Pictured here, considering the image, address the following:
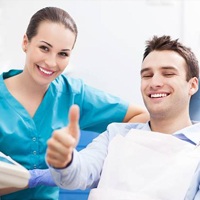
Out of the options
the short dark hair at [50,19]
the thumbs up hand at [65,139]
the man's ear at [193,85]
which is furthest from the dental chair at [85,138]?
the thumbs up hand at [65,139]

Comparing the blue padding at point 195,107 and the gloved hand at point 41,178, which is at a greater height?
the blue padding at point 195,107

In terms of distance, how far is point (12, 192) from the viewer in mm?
1263

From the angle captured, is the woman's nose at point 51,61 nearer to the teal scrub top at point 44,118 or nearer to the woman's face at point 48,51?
the woman's face at point 48,51

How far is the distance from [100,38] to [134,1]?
251mm

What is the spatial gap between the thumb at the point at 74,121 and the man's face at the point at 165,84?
432 mm

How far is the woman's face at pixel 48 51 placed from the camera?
1263 millimetres

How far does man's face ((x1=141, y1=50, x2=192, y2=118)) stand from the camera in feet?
3.69

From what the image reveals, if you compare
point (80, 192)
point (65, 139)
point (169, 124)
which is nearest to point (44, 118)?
point (80, 192)

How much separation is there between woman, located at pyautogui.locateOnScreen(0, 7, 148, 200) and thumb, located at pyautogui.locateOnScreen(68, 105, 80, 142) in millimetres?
546

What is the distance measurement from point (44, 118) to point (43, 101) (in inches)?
2.4

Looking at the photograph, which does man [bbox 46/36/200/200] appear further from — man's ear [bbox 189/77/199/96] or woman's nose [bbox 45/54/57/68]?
woman's nose [bbox 45/54/57/68]

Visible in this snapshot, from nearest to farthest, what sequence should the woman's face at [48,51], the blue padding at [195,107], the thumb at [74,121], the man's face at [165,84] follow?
the thumb at [74,121]
the man's face at [165,84]
the woman's face at [48,51]
the blue padding at [195,107]

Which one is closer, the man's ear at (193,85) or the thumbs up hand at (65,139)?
the thumbs up hand at (65,139)

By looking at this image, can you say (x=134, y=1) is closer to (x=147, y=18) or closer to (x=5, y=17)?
(x=147, y=18)
